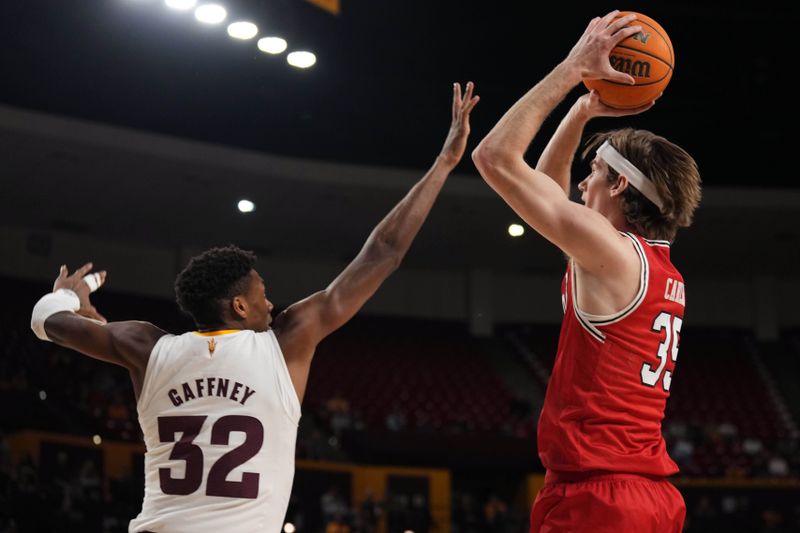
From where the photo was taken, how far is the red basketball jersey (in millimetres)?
2877

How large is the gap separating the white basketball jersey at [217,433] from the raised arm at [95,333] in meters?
0.07

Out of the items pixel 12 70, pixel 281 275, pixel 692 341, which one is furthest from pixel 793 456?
pixel 12 70

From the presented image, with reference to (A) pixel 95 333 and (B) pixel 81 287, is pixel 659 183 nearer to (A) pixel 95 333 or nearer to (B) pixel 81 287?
(A) pixel 95 333

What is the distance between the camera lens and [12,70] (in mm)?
13641

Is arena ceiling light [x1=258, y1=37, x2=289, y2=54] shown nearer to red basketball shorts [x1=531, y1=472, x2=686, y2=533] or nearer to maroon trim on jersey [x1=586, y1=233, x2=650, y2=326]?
maroon trim on jersey [x1=586, y1=233, x2=650, y2=326]

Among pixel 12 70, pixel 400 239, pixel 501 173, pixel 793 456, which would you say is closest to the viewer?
pixel 501 173

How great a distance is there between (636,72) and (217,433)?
5.71 ft

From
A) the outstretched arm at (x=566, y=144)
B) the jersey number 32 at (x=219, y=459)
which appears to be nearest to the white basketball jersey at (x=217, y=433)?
the jersey number 32 at (x=219, y=459)

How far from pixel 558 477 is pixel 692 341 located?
2153 cm

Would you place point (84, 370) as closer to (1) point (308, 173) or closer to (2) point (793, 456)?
(1) point (308, 173)

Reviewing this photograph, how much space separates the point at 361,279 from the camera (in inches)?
130

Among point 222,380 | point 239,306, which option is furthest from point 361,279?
point 222,380

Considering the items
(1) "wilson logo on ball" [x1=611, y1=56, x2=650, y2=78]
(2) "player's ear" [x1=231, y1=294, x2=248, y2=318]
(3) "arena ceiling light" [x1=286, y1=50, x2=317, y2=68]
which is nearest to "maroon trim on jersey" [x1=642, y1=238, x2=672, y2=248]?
(1) "wilson logo on ball" [x1=611, y1=56, x2=650, y2=78]

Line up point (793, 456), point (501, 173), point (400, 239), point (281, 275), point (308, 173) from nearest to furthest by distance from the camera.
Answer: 1. point (501, 173)
2. point (400, 239)
3. point (308, 173)
4. point (793, 456)
5. point (281, 275)
